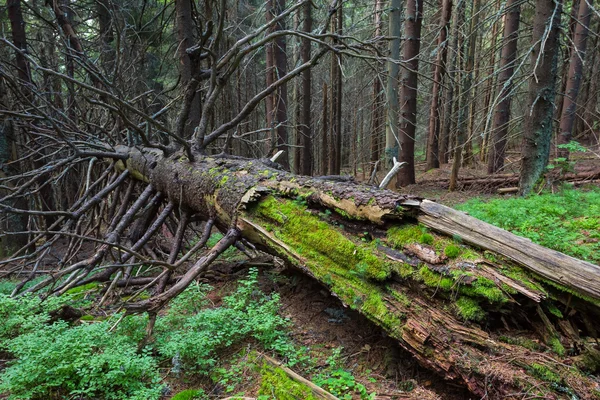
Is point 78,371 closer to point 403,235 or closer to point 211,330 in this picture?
point 211,330

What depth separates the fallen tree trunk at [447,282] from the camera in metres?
2.01

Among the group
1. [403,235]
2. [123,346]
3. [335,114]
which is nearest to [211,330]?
[123,346]

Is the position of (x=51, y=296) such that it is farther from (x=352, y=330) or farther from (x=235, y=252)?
(x=352, y=330)

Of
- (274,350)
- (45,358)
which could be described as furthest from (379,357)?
(45,358)

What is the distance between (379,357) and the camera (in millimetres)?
2557

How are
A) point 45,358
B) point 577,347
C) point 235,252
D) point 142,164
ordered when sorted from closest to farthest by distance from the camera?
point 577,347
point 45,358
point 142,164
point 235,252

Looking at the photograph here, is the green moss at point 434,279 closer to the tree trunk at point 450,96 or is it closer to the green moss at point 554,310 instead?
the green moss at point 554,310

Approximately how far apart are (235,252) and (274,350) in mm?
3131

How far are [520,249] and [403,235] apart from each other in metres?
0.80

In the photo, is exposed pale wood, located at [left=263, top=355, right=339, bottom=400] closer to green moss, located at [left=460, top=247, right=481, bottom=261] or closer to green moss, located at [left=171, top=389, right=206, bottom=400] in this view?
green moss, located at [left=171, top=389, right=206, bottom=400]

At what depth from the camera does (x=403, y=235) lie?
2.68 m

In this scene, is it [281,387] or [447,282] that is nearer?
[281,387]

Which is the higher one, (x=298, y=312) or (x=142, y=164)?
(x=142, y=164)

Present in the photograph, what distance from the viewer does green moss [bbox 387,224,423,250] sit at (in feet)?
8.63
